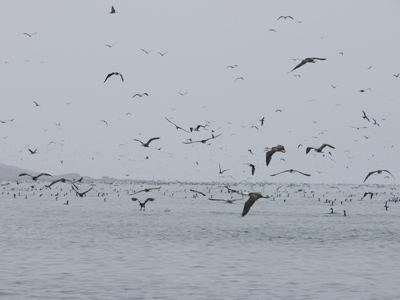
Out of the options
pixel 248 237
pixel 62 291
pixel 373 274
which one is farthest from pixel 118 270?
pixel 248 237

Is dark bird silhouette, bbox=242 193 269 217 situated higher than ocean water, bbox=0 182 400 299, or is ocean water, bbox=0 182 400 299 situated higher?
dark bird silhouette, bbox=242 193 269 217

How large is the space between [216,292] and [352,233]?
2459cm

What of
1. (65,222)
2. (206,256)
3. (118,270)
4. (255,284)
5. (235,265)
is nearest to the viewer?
(255,284)

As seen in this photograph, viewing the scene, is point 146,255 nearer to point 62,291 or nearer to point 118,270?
point 118,270

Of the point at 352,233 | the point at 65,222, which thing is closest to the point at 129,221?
the point at 65,222

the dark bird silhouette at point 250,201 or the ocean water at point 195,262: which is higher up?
the dark bird silhouette at point 250,201

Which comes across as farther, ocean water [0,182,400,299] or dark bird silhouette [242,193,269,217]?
ocean water [0,182,400,299]

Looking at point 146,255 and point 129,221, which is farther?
point 129,221

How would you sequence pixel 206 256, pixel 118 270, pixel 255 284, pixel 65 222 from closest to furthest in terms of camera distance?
pixel 255 284 → pixel 118 270 → pixel 206 256 → pixel 65 222

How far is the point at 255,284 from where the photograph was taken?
76.4 ft

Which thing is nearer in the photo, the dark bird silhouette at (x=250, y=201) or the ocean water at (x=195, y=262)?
the dark bird silhouette at (x=250, y=201)

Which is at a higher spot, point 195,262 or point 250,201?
point 250,201

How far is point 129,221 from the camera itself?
51875mm

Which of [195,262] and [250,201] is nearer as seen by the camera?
[250,201]
